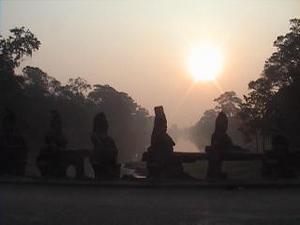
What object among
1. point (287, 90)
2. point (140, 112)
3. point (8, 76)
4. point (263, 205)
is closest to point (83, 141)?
point (8, 76)

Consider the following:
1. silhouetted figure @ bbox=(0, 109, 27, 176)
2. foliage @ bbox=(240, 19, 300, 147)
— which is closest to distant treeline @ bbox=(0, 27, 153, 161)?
silhouetted figure @ bbox=(0, 109, 27, 176)

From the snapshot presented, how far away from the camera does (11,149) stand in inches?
935

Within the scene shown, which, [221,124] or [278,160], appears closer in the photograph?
[278,160]

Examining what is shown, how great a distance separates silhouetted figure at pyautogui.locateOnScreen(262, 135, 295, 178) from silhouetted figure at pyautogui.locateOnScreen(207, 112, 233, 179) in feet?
5.29

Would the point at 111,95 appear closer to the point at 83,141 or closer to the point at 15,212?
the point at 83,141

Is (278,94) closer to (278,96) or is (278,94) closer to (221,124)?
(278,96)

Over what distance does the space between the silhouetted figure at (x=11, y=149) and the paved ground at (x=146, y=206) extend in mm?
4729

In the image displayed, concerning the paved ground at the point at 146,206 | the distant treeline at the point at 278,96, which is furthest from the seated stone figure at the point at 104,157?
the distant treeline at the point at 278,96

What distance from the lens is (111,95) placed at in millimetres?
117000

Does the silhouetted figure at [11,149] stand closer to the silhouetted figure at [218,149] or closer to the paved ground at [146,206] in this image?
the paved ground at [146,206]

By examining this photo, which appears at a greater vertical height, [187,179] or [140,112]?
[140,112]

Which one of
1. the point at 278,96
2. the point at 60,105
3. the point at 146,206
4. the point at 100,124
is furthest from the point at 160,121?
the point at 60,105

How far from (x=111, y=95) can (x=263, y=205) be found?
10347cm

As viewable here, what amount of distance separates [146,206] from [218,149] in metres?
9.02
